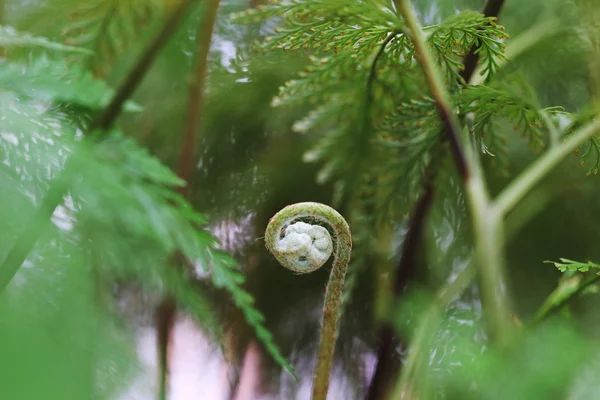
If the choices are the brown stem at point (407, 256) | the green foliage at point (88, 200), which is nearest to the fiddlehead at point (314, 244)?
the green foliage at point (88, 200)

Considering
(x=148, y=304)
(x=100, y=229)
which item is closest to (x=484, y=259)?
(x=100, y=229)

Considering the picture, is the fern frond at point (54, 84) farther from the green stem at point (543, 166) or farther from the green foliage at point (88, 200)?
the green stem at point (543, 166)

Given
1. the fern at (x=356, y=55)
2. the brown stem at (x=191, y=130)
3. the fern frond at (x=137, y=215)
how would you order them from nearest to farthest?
1. the fern frond at (x=137, y=215)
2. the fern at (x=356, y=55)
3. the brown stem at (x=191, y=130)

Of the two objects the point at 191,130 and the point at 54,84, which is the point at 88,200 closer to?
the point at 54,84

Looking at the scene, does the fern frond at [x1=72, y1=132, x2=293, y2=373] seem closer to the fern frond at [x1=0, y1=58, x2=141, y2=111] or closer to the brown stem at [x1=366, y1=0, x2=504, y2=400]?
the fern frond at [x1=0, y1=58, x2=141, y2=111]

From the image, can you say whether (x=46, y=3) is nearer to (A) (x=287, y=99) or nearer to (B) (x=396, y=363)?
(A) (x=287, y=99)

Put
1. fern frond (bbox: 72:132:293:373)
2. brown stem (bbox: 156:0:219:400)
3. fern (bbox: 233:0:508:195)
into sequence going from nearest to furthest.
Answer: fern frond (bbox: 72:132:293:373)
fern (bbox: 233:0:508:195)
brown stem (bbox: 156:0:219:400)

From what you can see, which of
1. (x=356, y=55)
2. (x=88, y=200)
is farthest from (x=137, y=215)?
(x=356, y=55)

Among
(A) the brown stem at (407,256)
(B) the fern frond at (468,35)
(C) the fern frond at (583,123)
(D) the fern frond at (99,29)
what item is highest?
(B) the fern frond at (468,35)

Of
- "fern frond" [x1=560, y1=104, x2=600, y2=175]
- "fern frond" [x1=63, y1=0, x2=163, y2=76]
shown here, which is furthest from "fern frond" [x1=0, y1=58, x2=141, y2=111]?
"fern frond" [x1=560, y1=104, x2=600, y2=175]

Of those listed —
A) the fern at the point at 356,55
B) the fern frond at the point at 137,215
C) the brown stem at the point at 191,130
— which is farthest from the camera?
the brown stem at the point at 191,130
